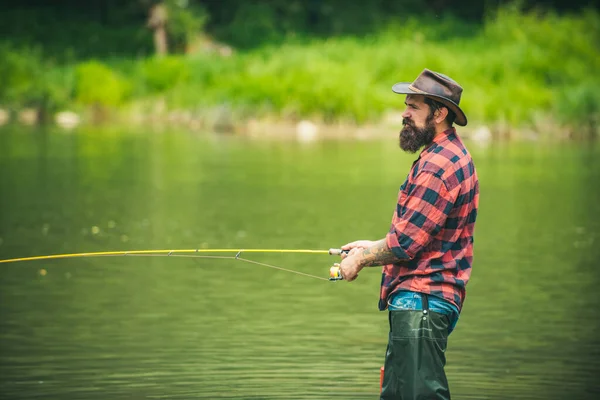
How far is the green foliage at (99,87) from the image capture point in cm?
3834

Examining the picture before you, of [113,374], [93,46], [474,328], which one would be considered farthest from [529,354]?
[93,46]

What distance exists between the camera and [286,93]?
112 feet

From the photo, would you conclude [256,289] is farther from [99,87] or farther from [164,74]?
[164,74]

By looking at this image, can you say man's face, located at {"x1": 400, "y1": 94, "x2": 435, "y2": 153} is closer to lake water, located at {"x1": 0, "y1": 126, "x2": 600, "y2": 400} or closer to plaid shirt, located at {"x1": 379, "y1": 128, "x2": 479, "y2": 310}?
plaid shirt, located at {"x1": 379, "y1": 128, "x2": 479, "y2": 310}

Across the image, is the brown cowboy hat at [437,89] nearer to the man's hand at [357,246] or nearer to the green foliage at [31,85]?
the man's hand at [357,246]

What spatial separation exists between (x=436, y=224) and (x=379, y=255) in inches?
10.5

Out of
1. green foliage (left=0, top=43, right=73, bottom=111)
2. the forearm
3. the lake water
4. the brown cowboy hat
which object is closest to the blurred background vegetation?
green foliage (left=0, top=43, right=73, bottom=111)

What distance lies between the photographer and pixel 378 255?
5043 millimetres

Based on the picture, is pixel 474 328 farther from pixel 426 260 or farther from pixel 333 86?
pixel 333 86

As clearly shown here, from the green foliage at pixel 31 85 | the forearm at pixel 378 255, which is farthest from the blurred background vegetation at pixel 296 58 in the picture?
the forearm at pixel 378 255

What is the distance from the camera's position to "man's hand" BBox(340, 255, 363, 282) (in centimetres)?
514

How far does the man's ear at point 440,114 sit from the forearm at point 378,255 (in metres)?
0.54

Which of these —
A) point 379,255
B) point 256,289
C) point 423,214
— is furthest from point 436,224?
point 256,289

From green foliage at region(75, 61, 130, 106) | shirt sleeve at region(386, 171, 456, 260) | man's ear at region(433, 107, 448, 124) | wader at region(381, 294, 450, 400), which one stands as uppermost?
green foliage at region(75, 61, 130, 106)
